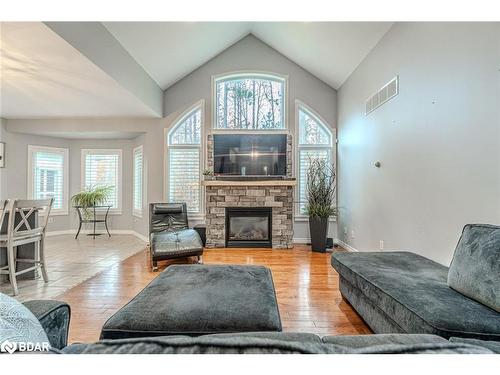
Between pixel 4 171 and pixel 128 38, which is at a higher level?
pixel 128 38

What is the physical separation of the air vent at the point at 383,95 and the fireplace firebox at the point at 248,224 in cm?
254

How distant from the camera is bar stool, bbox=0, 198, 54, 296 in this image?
2.75 meters

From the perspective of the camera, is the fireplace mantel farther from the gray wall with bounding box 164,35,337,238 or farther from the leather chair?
the gray wall with bounding box 164,35,337,238

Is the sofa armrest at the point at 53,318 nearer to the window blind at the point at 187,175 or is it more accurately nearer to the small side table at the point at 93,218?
the window blind at the point at 187,175

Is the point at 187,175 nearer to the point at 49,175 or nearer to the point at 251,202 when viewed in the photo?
the point at 251,202

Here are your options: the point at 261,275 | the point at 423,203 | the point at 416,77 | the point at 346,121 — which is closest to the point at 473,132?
the point at 423,203

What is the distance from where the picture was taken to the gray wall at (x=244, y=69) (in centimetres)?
550

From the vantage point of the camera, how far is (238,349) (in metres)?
0.56

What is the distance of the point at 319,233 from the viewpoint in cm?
473

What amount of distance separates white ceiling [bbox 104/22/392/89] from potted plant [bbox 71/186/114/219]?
298 centimetres

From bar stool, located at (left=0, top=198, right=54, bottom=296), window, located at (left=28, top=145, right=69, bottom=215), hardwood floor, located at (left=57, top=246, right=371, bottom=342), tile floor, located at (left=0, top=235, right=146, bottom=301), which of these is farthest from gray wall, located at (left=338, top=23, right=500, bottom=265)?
window, located at (left=28, top=145, right=69, bottom=215)

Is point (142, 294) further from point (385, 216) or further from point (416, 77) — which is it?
point (416, 77)

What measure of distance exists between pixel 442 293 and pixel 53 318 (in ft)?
6.73
